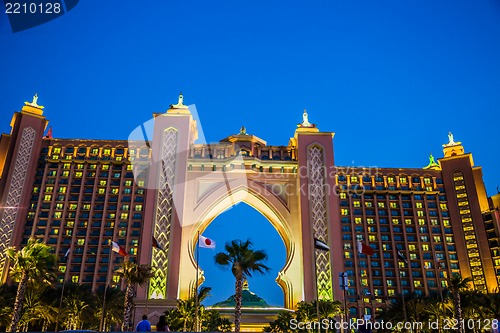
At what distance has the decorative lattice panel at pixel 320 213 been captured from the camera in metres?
61.0

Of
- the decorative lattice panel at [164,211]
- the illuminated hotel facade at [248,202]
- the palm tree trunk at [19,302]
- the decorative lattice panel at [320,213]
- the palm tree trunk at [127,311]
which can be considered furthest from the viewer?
the illuminated hotel facade at [248,202]

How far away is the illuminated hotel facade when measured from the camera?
6319cm

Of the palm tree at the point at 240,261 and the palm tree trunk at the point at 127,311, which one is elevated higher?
the palm tree at the point at 240,261

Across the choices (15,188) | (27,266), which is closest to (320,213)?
(27,266)

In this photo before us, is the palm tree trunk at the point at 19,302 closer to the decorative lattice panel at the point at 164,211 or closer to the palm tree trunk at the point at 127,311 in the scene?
the palm tree trunk at the point at 127,311

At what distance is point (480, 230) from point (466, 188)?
27.5 ft

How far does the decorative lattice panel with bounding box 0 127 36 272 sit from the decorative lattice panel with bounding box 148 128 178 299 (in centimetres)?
2552

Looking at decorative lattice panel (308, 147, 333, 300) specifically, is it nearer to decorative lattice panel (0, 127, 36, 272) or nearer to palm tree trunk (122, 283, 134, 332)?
palm tree trunk (122, 283, 134, 332)

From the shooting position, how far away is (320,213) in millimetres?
65625

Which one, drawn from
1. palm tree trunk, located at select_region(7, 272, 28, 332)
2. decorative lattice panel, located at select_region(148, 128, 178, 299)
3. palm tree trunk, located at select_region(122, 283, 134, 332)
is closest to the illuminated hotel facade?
decorative lattice panel, located at select_region(148, 128, 178, 299)

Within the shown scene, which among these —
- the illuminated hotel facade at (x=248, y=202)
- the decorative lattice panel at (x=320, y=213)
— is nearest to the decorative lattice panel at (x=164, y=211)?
the illuminated hotel facade at (x=248, y=202)

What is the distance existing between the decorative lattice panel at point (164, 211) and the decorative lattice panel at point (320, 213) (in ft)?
63.0

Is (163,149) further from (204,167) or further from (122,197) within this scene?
(122,197)

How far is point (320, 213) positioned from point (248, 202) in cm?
1131
